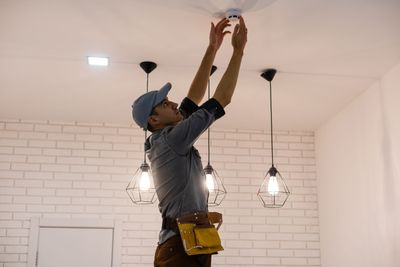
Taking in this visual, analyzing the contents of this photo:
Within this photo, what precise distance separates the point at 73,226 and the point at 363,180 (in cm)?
256

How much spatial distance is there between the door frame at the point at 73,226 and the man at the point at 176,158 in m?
2.82

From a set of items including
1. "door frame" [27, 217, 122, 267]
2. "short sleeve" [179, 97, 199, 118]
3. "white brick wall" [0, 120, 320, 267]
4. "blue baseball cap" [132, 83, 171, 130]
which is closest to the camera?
"blue baseball cap" [132, 83, 171, 130]

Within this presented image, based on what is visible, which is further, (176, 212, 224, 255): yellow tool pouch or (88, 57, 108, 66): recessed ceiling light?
(88, 57, 108, 66): recessed ceiling light

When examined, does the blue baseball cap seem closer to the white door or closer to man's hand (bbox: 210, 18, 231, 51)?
man's hand (bbox: 210, 18, 231, 51)

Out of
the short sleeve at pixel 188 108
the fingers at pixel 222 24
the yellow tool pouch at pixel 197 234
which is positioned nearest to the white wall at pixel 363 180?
the fingers at pixel 222 24

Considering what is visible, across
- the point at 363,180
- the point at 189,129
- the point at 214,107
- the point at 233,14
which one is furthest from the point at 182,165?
the point at 363,180

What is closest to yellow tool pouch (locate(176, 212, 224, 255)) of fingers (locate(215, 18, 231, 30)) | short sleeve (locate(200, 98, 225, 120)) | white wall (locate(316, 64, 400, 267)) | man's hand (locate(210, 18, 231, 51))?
short sleeve (locate(200, 98, 225, 120))

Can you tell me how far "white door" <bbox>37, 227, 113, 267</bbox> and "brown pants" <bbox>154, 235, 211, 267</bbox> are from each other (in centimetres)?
288

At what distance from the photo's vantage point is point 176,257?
2.32m

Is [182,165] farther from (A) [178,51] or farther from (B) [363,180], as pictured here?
(B) [363,180]

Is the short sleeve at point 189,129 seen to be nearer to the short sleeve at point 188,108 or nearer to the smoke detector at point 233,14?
the short sleeve at point 188,108

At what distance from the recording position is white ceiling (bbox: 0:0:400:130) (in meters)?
3.21

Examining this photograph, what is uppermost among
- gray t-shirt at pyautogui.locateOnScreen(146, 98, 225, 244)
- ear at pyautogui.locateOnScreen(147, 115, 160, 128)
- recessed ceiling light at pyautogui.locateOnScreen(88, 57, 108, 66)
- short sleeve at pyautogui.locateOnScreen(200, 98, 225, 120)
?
recessed ceiling light at pyautogui.locateOnScreen(88, 57, 108, 66)

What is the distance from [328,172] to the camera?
5309mm
